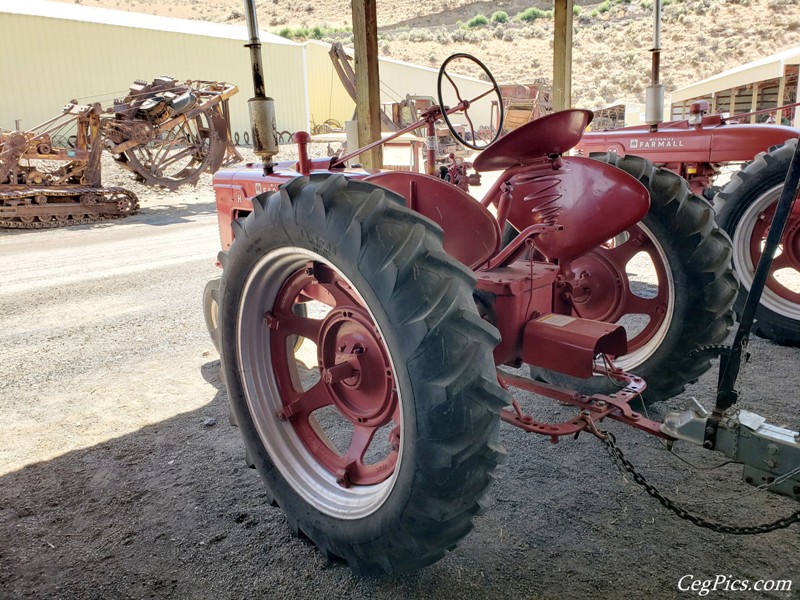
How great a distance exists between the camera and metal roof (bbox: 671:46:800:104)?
17828mm

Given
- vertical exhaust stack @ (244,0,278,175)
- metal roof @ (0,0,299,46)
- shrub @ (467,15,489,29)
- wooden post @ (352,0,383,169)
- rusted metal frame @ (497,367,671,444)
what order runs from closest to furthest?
rusted metal frame @ (497,367,671,444) → vertical exhaust stack @ (244,0,278,175) → wooden post @ (352,0,383,169) → metal roof @ (0,0,299,46) → shrub @ (467,15,489,29)

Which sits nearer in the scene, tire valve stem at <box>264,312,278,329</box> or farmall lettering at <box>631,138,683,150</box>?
tire valve stem at <box>264,312,278,329</box>

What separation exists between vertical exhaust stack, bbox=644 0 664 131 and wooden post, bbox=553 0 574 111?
0.86m

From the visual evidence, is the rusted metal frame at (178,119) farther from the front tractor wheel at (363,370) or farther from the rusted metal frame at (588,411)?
the rusted metal frame at (588,411)

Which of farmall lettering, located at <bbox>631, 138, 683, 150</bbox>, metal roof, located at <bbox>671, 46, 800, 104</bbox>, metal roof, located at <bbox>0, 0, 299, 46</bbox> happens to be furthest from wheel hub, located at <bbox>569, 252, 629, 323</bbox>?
metal roof, located at <bbox>0, 0, 299, 46</bbox>

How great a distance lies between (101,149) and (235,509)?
11.2m

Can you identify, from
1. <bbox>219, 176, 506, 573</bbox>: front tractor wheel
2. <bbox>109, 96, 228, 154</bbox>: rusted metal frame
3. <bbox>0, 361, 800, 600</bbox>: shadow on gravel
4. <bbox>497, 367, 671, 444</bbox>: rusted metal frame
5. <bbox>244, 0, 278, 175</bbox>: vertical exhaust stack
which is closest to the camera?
<bbox>219, 176, 506, 573</bbox>: front tractor wheel

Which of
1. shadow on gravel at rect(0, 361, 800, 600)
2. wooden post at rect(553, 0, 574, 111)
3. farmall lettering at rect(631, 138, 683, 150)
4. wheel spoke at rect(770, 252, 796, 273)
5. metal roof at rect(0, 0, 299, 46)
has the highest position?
metal roof at rect(0, 0, 299, 46)

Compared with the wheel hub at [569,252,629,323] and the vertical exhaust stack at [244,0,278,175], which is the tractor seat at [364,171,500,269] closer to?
the vertical exhaust stack at [244,0,278,175]

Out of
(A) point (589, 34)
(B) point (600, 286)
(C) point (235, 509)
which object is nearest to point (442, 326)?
(C) point (235, 509)

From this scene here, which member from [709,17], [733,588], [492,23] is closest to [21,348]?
[733,588]

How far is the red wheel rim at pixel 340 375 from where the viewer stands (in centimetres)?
218

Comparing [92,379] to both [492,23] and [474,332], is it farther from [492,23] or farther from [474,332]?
[492,23]

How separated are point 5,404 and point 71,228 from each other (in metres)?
8.32
